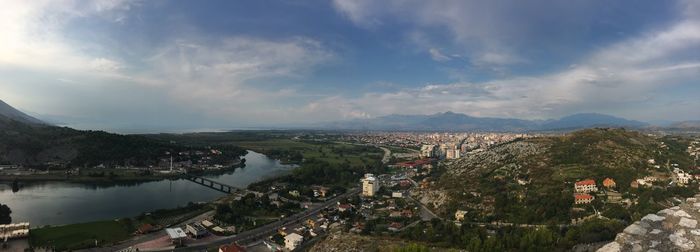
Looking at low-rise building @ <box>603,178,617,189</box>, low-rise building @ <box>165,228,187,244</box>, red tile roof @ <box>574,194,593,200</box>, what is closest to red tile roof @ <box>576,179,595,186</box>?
low-rise building @ <box>603,178,617,189</box>

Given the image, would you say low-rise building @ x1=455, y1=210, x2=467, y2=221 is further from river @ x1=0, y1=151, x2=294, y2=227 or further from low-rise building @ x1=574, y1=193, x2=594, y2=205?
river @ x1=0, y1=151, x2=294, y2=227

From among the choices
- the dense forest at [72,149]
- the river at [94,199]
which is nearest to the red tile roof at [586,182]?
the river at [94,199]

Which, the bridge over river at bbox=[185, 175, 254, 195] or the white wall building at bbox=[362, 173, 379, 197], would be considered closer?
the white wall building at bbox=[362, 173, 379, 197]

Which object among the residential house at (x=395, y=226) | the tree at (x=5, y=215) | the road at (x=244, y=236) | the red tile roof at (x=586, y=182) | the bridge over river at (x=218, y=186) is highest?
the red tile roof at (x=586, y=182)

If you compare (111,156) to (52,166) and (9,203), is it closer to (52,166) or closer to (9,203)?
(52,166)

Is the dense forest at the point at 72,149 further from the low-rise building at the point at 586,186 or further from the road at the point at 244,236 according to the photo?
the low-rise building at the point at 586,186

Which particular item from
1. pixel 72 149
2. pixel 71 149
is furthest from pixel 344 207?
pixel 71 149

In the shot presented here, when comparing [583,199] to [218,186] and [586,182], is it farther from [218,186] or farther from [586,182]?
[218,186]
